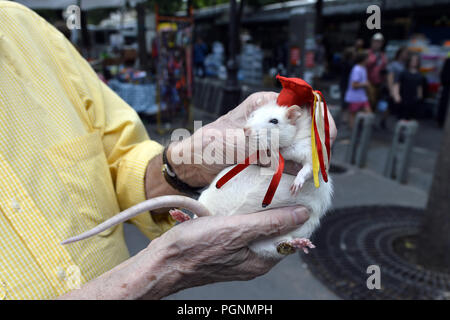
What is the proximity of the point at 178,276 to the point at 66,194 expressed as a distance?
54 centimetres

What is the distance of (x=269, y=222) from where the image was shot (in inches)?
50.0

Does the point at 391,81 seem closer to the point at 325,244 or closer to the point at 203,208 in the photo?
the point at 325,244

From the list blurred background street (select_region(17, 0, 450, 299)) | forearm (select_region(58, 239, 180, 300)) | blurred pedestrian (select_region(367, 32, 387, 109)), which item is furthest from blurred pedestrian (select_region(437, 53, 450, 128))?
forearm (select_region(58, 239, 180, 300))

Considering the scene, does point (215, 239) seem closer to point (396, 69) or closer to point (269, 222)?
point (269, 222)

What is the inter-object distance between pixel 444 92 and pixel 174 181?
37.1 ft

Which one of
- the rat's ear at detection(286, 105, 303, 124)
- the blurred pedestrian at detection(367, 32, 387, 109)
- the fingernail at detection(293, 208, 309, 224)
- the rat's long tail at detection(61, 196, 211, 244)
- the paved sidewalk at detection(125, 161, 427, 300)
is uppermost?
the blurred pedestrian at detection(367, 32, 387, 109)

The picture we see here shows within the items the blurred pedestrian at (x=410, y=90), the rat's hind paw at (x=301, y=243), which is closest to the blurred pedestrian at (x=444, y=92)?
the blurred pedestrian at (x=410, y=90)

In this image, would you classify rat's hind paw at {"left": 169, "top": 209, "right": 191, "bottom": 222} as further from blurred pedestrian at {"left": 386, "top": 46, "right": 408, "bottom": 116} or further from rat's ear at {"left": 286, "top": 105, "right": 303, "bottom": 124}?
blurred pedestrian at {"left": 386, "top": 46, "right": 408, "bottom": 116}

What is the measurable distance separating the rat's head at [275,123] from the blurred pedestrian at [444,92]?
1103 centimetres

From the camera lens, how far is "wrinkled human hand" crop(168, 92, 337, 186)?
4.25ft

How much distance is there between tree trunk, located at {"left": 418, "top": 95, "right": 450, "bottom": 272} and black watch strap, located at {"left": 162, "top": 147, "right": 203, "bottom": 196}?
3.23 m
